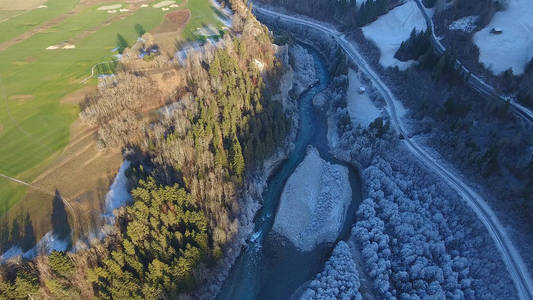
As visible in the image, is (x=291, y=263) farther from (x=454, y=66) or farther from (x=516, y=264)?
(x=454, y=66)

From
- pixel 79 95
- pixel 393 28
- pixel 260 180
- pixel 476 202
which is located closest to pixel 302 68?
pixel 393 28

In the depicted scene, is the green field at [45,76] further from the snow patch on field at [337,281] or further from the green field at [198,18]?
the snow patch on field at [337,281]

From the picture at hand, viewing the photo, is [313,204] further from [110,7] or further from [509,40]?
[110,7]

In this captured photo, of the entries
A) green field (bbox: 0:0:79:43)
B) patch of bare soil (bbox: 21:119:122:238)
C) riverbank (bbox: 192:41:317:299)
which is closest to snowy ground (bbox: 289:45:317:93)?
riverbank (bbox: 192:41:317:299)

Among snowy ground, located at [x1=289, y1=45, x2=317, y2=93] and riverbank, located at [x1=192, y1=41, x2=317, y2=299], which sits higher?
snowy ground, located at [x1=289, y1=45, x2=317, y2=93]

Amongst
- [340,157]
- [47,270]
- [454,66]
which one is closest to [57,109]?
[47,270]

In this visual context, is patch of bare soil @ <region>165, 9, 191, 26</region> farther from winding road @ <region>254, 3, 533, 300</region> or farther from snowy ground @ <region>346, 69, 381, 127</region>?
snowy ground @ <region>346, 69, 381, 127</region>
